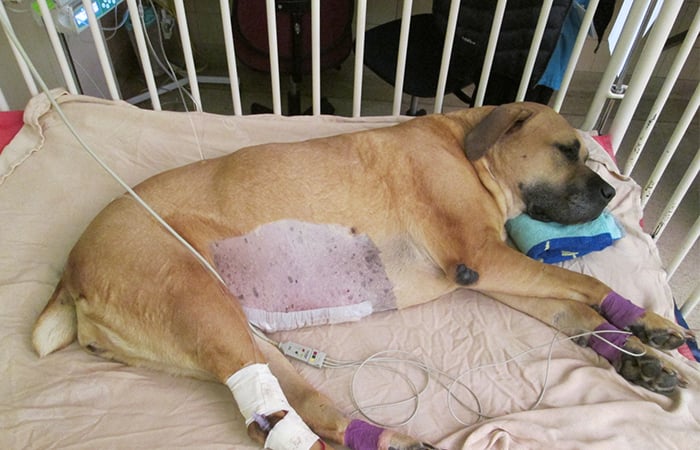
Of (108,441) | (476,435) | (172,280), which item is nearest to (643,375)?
(476,435)

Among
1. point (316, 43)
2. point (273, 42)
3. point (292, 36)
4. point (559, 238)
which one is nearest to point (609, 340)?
point (559, 238)

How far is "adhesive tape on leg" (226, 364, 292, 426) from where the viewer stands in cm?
134

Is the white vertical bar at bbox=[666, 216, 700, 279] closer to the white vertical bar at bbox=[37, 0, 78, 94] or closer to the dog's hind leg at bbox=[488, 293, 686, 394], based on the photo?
the dog's hind leg at bbox=[488, 293, 686, 394]

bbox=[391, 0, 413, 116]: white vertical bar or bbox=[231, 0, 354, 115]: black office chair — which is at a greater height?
bbox=[391, 0, 413, 116]: white vertical bar

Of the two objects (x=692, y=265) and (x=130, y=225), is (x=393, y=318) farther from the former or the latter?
(x=692, y=265)

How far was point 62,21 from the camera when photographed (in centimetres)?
240

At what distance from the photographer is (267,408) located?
1334 mm

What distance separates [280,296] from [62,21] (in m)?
1.78

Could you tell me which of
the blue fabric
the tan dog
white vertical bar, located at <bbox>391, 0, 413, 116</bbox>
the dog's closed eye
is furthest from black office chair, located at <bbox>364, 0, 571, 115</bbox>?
the dog's closed eye

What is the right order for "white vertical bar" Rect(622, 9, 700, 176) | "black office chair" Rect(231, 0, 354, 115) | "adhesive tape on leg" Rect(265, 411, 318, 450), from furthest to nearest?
"black office chair" Rect(231, 0, 354, 115) → "white vertical bar" Rect(622, 9, 700, 176) → "adhesive tape on leg" Rect(265, 411, 318, 450)

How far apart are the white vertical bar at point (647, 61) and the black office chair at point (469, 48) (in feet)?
1.22

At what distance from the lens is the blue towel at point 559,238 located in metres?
1.88

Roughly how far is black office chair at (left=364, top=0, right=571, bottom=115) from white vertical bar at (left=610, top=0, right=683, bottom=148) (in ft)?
1.22

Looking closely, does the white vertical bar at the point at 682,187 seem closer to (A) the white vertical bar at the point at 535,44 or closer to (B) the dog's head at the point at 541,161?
(B) the dog's head at the point at 541,161
